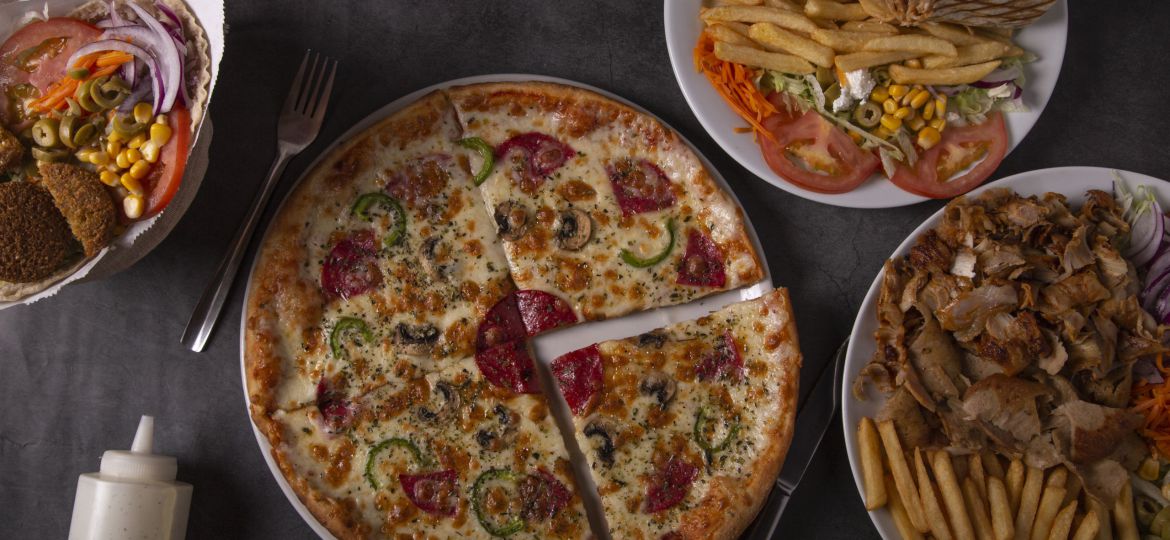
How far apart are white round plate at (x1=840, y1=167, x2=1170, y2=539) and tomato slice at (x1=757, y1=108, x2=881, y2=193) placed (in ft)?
1.60

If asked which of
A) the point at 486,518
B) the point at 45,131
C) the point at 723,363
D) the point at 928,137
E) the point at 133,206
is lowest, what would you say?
the point at 486,518

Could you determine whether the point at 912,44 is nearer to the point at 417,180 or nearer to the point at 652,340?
the point at 652,340

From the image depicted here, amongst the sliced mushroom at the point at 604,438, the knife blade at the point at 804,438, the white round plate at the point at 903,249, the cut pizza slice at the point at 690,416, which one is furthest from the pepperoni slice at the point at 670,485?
the white round plate at the point at 903,249

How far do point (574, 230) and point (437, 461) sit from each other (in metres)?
1.51

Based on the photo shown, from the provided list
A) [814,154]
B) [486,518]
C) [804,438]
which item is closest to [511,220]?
[486,518]

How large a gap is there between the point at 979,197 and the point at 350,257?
11.7 feet

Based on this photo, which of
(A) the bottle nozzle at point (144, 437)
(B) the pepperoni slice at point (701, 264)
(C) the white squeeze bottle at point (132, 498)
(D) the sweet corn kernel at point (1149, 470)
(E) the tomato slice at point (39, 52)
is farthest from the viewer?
(B) the pepperoni slice at point (701, 264)

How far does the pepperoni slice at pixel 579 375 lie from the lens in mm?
4715

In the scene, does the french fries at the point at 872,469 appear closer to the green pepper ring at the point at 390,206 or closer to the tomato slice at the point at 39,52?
the green pepper ring at the point at 390,206

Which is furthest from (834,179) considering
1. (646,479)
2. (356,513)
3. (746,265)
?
(356,513)

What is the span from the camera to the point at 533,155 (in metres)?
4.77

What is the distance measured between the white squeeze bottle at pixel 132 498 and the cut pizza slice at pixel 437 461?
681mm

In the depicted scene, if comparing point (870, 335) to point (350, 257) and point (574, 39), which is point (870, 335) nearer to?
point (574, 39)

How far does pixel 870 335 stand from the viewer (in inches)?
184
